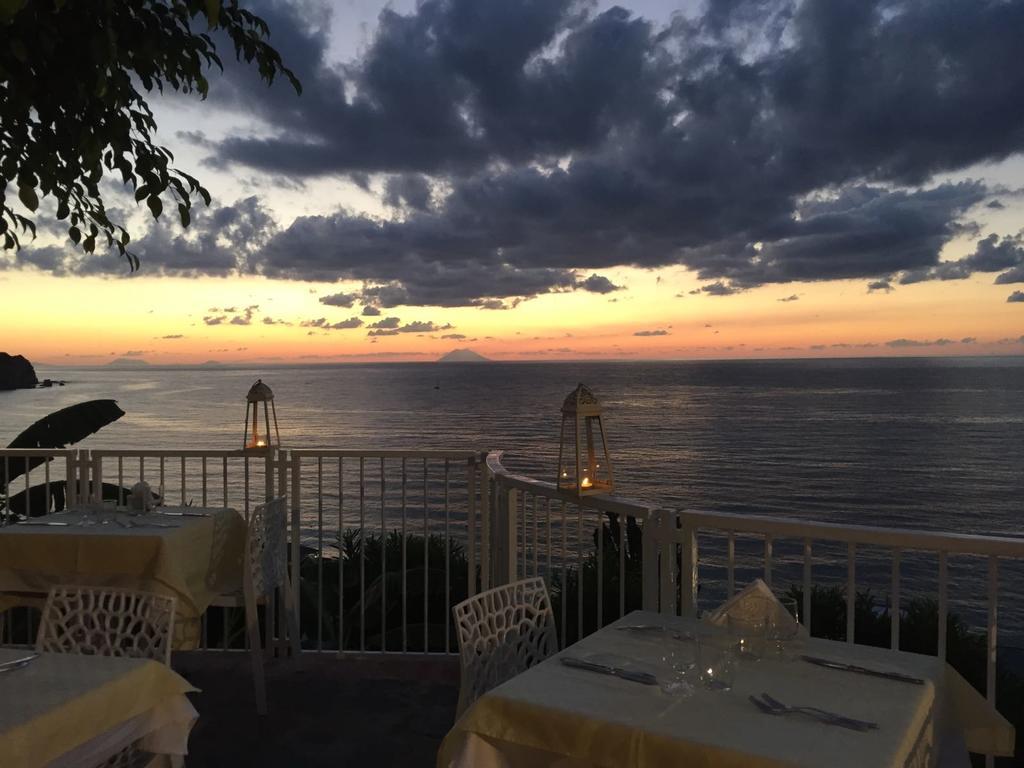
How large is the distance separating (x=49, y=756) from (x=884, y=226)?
28.0 metres

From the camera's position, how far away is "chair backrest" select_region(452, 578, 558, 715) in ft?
8.43

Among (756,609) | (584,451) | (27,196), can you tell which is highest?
(27,196)

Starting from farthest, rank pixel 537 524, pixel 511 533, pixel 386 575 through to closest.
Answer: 1. pixel 386 575
2. pixel 511 533
3. pixel 537 524

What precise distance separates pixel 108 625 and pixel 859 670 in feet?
8.01

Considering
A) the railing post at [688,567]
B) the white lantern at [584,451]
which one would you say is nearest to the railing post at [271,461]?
the white lantern at [584,451]

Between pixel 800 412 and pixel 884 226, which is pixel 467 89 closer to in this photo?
pixel 884 226

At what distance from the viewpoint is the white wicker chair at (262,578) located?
401 centimetres

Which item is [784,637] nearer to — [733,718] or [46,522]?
[733,718]

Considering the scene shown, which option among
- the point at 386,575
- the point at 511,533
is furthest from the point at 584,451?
the point at 386,575

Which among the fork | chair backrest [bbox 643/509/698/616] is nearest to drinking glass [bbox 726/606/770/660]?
the fork

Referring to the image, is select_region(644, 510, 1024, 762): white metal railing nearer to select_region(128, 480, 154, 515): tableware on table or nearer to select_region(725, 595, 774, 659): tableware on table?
select_region(725, 595, 774, 659): tableware on table

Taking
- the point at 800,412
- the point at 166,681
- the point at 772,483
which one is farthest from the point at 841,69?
the point at 800,412

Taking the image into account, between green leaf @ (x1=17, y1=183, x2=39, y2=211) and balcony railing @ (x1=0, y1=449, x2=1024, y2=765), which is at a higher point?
green leaf @ (x1=17, y1=183, x2=39, y2=211)

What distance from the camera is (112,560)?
4.01 m
